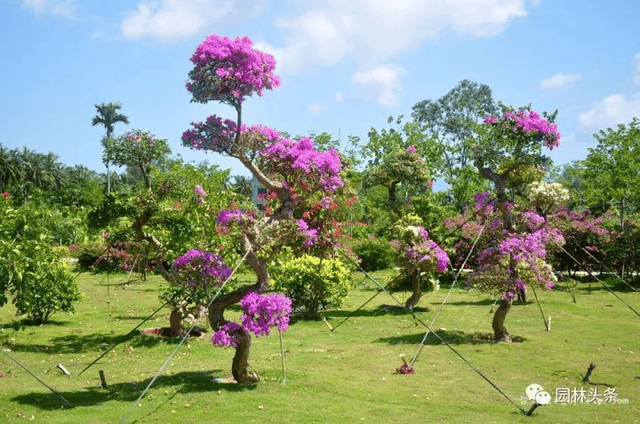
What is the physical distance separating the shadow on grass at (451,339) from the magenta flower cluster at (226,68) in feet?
29.5

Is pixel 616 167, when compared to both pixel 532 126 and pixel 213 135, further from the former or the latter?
pixel 213 135

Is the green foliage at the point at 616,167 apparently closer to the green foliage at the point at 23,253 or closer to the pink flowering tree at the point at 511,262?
the pink flowering tree at the point at 511,262

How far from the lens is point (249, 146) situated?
1662cm

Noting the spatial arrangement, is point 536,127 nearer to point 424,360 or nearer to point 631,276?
point 424,360

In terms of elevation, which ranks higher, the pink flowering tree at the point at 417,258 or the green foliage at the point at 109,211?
the green foliage at the point at 109,211

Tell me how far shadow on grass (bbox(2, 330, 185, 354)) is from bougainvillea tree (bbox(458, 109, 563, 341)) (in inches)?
384

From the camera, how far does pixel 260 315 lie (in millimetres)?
14031

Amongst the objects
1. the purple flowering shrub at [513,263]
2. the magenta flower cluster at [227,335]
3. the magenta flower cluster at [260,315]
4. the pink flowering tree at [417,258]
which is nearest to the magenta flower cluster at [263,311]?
the magenta flower cluster at [260,315]

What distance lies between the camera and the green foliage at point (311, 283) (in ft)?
80.6

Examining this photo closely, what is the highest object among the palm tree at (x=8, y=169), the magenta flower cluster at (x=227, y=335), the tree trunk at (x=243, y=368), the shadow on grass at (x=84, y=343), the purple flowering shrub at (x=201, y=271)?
the palm tree at (x=8, y=169)

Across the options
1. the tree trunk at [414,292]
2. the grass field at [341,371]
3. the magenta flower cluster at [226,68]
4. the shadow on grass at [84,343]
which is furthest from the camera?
the tree trunk at [414,292]

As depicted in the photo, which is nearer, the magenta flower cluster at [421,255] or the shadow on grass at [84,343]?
the shadow on grass at [84,343]

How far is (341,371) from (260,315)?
331 cm

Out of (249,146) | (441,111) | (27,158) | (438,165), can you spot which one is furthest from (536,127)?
(27,158)
